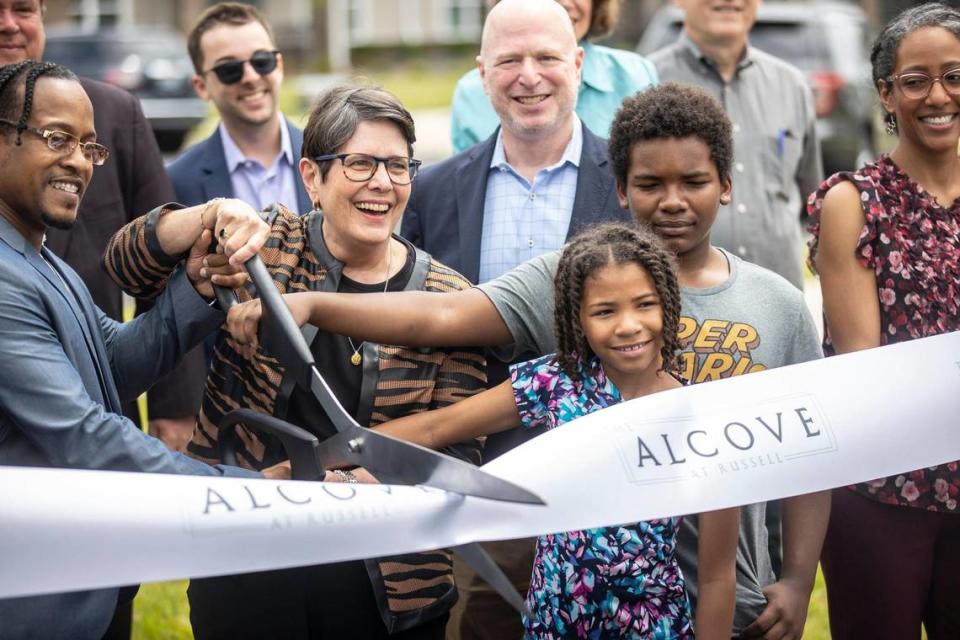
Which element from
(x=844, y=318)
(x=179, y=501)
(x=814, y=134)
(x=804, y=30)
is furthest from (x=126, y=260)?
(x=804, y=30)

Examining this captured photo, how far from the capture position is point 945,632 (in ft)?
12.0

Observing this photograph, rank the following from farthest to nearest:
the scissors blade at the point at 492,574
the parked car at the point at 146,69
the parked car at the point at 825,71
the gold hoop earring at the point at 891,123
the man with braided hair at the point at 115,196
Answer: the parked car at the point at 146,69 → the parked car at the point at 825,71 → the man with braided hair at the point at 115,196 → the gold hoop earring at the point at 891,123 → the scissors blade at the point at 492,574

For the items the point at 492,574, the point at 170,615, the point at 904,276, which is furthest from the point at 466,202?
the point at 170,615

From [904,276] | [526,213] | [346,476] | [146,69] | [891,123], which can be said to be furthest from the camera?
[146,69]

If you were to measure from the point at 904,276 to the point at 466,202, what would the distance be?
4.97 ft

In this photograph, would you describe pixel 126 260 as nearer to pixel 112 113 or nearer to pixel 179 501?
pixel 179 501

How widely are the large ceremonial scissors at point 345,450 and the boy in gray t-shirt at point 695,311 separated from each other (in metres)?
0.25

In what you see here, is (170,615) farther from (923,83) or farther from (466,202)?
(923,83)

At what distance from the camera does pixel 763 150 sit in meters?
5.52

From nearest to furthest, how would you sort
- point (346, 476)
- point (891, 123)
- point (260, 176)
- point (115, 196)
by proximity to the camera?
point (346, 476) < point (891, 123) < point (115, 196) < point (260, 176)

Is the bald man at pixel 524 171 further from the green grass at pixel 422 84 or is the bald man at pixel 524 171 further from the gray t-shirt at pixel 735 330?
the green grass at pixel 422 84

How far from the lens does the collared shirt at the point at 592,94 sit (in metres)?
5.13

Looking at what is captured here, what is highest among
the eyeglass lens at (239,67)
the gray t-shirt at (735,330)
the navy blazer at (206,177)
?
the eyeglass lens at (239,67)

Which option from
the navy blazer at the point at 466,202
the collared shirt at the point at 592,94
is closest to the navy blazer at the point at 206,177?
the collared shirt at the point at 592,94
